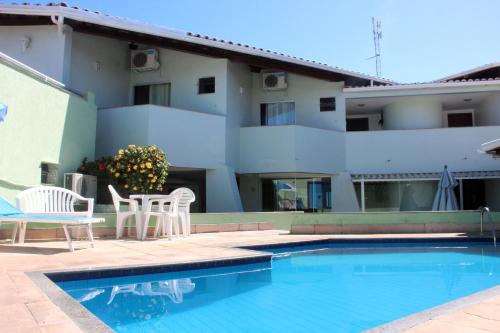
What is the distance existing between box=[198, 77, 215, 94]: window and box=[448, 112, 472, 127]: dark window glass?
11974 mm

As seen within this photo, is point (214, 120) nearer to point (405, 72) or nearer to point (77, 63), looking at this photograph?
point (77, 63)

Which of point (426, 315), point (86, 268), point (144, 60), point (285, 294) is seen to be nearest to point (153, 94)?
point (144, 60)

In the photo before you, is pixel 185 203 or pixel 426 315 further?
pixel 185 203

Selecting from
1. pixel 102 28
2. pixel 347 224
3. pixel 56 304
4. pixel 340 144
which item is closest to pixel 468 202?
pixel 340 144

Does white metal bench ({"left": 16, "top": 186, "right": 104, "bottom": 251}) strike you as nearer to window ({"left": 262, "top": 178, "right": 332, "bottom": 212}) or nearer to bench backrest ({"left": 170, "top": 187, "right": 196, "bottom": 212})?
bench backrest ({"left": 170, "top": 187, "right": 196, "bottom": 212})

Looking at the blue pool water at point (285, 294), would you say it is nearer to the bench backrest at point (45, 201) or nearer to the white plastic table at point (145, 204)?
the bench backrest at point (45, 201)

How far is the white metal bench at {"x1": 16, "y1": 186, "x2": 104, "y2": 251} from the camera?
7.57 metres

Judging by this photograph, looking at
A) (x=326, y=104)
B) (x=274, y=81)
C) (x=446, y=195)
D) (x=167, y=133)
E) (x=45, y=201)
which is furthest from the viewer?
(x=274, y=81)

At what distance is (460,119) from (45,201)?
1975 centimetres

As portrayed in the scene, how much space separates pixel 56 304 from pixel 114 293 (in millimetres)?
1909

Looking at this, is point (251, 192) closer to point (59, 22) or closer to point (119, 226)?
point (59, 22)

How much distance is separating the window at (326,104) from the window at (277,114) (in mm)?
1266

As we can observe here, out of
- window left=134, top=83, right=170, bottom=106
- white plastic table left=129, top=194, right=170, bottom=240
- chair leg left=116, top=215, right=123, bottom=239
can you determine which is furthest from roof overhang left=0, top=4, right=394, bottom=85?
white plastic table left=129, top=194, right=170, bottom=240

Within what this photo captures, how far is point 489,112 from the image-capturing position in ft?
67.4
